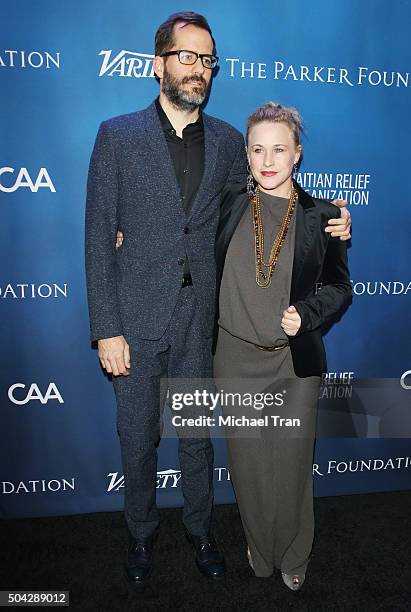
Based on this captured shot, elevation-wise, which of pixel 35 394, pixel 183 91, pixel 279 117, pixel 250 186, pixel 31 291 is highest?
pixel 183 91

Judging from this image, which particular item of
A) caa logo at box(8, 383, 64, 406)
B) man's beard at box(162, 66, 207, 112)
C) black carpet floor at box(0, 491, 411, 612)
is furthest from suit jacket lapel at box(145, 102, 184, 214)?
black carpet floor at box(0, 491, 411, 612)

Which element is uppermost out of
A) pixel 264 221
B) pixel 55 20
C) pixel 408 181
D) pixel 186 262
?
pixel 55 20

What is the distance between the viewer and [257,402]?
2.08m

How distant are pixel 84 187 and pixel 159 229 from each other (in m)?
0.66

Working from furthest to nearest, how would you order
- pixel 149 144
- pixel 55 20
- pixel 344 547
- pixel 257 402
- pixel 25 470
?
pixel 25 470, pixel 344 547, pixel 55 20, pixel 257 402, pixel 149 144

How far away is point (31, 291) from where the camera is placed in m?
2.49

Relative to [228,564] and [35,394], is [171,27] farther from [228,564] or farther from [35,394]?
[228,564]

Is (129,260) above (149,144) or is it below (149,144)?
below

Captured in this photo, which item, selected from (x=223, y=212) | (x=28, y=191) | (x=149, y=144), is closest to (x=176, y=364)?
(x=223, y=212)

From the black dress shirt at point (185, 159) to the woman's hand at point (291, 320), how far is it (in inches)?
17.1

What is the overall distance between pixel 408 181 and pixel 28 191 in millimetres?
1863

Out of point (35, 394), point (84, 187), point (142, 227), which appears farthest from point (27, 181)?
point (35, 394)

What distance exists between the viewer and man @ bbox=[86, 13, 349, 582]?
76.0 inches

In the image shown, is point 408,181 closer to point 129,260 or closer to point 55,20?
point 129,260
